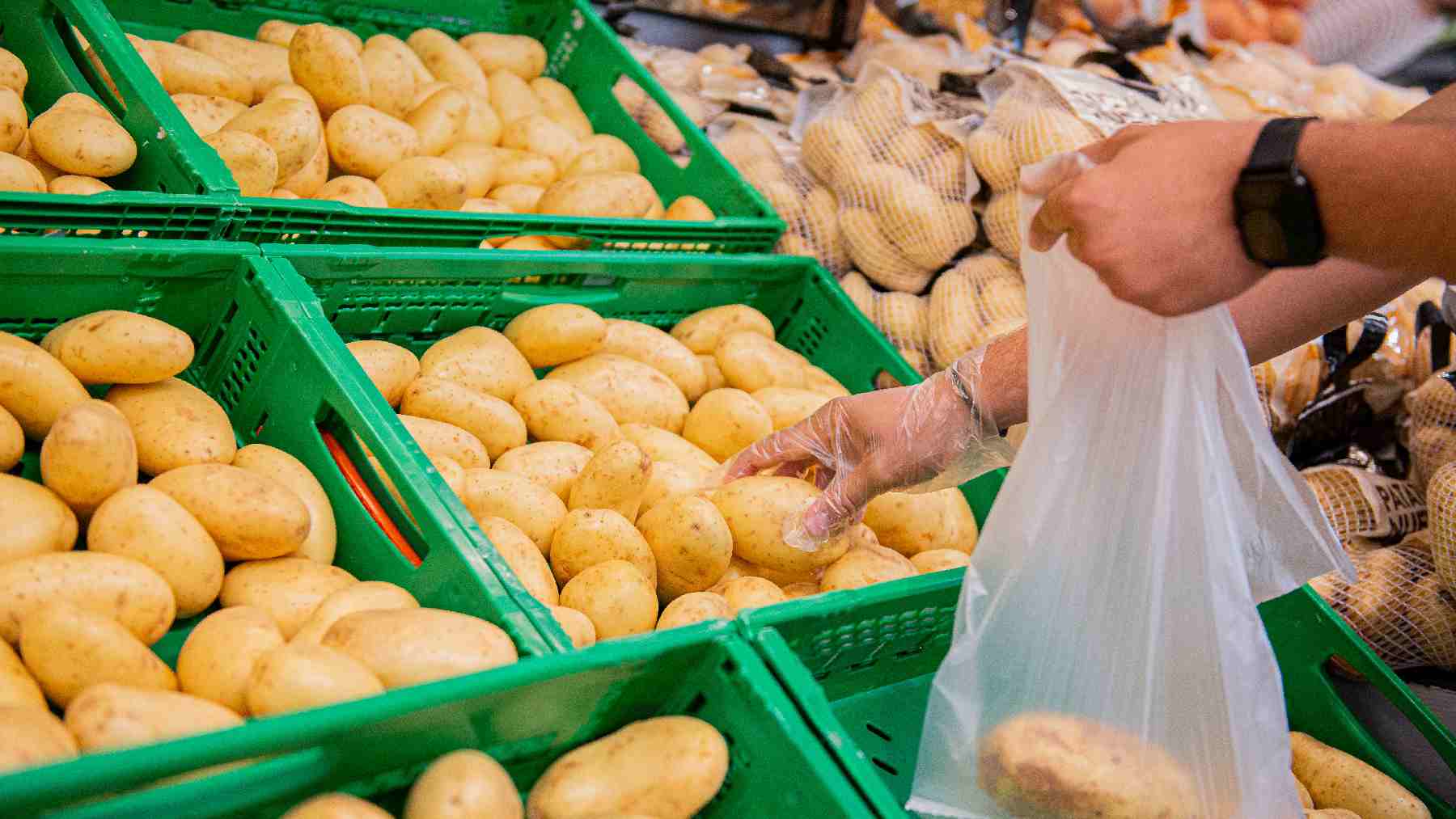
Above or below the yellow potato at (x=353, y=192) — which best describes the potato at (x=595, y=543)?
below

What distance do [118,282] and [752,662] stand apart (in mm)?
1036

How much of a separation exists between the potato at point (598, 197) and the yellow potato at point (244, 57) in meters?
0.57

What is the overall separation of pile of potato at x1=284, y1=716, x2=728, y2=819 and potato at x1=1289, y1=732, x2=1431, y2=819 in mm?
1009

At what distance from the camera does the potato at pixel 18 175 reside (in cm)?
154

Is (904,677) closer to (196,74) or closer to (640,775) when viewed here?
(640,775)

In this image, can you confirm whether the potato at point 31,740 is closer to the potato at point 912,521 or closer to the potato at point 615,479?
the potato at point 615,479

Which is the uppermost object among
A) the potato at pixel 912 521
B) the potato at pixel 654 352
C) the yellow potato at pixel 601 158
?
the yellow potato at pixel 601 158

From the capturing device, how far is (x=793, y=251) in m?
2.64

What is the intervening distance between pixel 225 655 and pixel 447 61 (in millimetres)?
1817

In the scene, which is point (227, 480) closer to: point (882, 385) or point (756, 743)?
point (756, 743)

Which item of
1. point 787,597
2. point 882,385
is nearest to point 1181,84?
point 882,385

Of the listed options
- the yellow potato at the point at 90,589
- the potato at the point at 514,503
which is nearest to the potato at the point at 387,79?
the potato at the point at 514,503

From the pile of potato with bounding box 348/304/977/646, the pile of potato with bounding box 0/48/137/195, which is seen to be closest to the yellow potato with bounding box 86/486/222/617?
the pile of potato with bounding box 348/304/977/646

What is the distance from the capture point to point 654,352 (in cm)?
208
